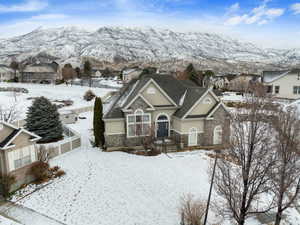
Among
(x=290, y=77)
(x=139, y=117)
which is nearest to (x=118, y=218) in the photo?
(x=139, y=117)

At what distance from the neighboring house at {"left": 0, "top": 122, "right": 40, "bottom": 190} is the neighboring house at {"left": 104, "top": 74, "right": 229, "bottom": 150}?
23.2 feet

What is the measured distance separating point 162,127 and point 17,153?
1311 cm

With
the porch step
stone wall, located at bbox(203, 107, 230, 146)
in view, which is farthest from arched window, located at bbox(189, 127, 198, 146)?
the porch step

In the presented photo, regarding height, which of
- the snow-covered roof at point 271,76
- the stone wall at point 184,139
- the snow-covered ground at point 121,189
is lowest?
the snow-covered ground at point 121,189

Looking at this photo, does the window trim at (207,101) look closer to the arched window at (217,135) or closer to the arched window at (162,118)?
the arched window at (217,135)

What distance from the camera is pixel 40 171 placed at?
47.9ft

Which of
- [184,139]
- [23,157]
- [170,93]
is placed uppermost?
[170,93]

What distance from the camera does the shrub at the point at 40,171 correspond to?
14.5 m

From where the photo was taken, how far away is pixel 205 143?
21.7 meters

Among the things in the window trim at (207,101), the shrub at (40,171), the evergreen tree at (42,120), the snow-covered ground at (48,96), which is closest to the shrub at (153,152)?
the window trim at (207,101)

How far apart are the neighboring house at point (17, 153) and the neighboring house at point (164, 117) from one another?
23.2 ft

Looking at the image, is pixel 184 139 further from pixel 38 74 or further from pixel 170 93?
pixel 38 74

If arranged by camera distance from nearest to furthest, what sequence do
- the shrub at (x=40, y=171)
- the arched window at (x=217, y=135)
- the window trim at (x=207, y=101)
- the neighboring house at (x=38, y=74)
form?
the shrub at (x=40, y=171)
the window trim at (x=207, y=101)
the arched window at (x=217, y=135)
the neighboring house at (x=38, y=74)

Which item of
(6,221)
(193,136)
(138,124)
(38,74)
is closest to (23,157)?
(6,221)
